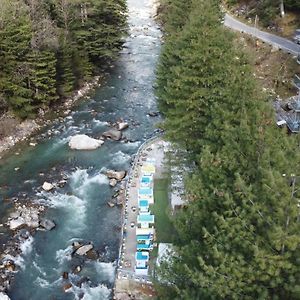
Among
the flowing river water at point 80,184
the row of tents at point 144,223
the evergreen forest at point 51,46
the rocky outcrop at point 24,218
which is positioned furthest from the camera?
the evergreen forest at point 51,46

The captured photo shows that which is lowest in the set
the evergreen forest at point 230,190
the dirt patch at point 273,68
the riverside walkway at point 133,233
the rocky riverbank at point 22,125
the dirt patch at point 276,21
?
the rocky riverbank at point 22,125

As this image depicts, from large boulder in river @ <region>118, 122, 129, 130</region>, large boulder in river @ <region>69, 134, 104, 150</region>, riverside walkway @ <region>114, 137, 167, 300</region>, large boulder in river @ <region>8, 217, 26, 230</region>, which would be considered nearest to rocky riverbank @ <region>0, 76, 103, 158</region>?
large boulder in river @ <region>69, 134, 104, 150</region>

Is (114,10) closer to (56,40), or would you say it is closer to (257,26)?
(56,40)

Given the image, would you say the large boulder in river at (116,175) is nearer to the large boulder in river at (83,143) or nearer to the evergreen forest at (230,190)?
the large boulder in river at (83,143)

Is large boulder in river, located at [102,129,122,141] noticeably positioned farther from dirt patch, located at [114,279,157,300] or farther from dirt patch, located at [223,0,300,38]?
dirt patch, located at [223,0,300,38]

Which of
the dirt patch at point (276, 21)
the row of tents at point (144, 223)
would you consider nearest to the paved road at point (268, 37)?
the dirt patch at point (276, 21)

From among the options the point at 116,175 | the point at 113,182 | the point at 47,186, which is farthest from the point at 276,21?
the point at 47,186

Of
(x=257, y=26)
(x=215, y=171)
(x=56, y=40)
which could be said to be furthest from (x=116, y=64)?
(x=215, y=171)
